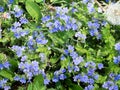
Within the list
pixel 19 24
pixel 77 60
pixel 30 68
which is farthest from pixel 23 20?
pixel 77 60

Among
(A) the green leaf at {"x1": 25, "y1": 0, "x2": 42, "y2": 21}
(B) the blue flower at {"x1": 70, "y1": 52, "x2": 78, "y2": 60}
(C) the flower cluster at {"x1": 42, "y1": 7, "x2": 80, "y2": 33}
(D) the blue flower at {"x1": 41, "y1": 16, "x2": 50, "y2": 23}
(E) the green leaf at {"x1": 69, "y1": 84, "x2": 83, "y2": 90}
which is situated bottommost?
(E) the green leaf at {"x1": 69, "y1": 84, "x2": 83, "y2": 90}

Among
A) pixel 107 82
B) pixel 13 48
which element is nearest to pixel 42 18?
pixel 13 48

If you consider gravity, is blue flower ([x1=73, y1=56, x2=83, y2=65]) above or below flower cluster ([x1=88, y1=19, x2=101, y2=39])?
below

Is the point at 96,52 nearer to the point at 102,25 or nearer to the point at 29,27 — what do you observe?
the point at 102,25

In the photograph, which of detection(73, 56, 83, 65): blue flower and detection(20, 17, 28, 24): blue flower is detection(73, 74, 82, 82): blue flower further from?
detection(20, 17, 28, 24): blue flower

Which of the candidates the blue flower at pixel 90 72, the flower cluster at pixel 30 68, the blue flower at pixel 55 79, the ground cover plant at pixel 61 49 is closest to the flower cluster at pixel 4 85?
the ground cover plant at pixel 61 49

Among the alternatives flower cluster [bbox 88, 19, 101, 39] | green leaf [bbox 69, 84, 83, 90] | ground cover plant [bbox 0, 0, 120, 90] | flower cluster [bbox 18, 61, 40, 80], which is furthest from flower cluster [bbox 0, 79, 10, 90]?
flower cluster [bbox 88, 19, 101, 39]

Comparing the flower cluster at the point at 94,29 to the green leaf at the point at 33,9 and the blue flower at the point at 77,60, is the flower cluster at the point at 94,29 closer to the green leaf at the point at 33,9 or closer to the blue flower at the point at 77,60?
the blue flower at the point at 77,60
